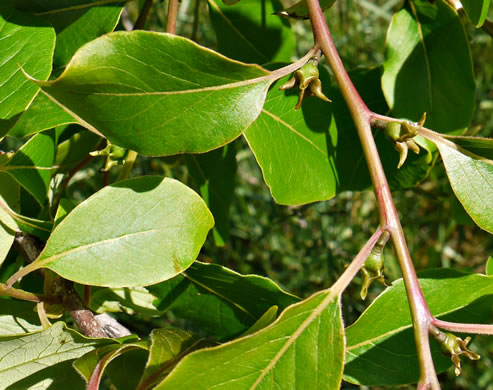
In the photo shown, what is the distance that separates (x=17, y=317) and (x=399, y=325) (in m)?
0.43

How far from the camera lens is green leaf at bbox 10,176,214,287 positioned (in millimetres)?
588

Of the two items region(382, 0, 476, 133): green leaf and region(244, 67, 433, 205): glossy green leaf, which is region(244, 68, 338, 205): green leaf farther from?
region(382, 0, 476, 133): green leaf

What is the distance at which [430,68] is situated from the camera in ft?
2.78

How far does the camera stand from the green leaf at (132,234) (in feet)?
1.93

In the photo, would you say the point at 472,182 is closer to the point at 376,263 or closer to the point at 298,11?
the point at 376,263

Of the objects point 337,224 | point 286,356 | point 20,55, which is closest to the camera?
point 286,356

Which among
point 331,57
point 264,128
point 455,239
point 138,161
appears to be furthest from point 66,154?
point 455,239

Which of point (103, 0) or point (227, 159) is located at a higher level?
point (103, 0)

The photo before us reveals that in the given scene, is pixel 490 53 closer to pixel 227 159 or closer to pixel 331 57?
pixel 227 159

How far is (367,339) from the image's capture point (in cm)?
68

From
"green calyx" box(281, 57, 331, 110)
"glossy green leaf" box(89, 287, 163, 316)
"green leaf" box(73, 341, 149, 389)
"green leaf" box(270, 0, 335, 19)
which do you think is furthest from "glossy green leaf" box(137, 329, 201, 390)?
"green leaf" box(270, 0, 335, 19)

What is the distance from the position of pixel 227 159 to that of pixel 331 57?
318 millimetres

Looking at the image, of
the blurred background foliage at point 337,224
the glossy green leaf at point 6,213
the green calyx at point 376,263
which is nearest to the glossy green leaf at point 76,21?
the glossy green leaf at point 6,213

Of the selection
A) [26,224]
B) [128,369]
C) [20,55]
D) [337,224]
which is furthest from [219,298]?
[337,224]
